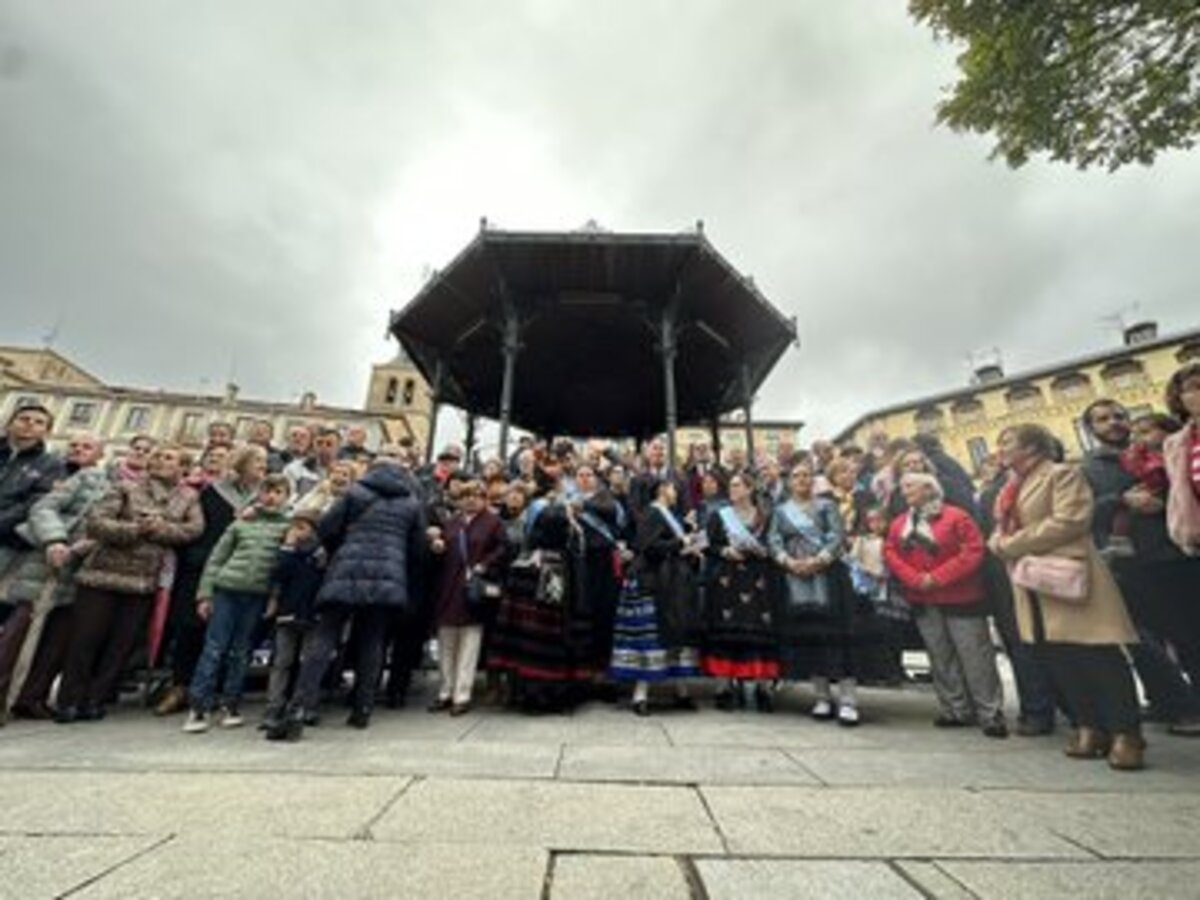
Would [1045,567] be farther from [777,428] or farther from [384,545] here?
[777,428]

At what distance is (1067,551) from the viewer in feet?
11.6

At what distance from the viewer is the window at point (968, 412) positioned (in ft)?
114

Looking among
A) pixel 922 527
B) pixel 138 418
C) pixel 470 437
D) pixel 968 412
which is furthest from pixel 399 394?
pixel 922 527

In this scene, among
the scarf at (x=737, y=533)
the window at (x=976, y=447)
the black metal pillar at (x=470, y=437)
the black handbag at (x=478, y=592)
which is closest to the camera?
the black handbag at (x=478, y=592)

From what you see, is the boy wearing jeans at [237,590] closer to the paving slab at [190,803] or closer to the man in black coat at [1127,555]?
the paving slab at [190,803]

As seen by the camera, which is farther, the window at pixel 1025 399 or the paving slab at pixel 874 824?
the window at pixel 1025 399

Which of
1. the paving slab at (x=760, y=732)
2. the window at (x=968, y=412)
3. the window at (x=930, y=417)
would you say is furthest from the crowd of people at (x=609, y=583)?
the window at (x=930, y=417)

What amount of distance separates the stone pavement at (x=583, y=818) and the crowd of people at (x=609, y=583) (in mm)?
632

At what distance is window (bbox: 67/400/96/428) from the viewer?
4278 cm

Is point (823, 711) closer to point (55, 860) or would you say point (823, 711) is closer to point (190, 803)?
point (190, 803)

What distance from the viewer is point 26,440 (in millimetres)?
4562

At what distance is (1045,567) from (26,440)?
765cm

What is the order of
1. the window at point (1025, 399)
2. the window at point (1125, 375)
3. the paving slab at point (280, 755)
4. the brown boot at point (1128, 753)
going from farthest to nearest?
the window at point (1025, 399) → the window at point (1125, 375) → the brown boot at point (1128, 753) → the paving slab at point (280, 755)

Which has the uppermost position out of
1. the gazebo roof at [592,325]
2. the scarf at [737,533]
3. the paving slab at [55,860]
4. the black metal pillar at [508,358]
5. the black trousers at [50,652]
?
the gazebo roof at [592,325]
